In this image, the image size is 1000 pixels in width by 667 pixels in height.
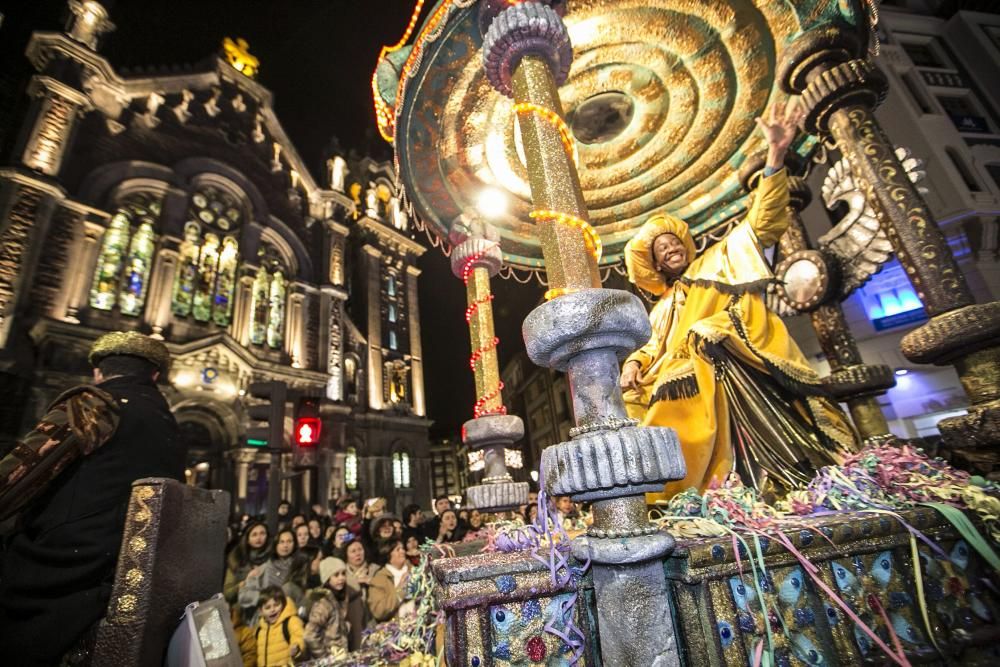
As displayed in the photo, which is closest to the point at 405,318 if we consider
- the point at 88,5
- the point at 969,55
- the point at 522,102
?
the point at 88,5

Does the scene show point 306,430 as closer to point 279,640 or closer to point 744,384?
point 279,640

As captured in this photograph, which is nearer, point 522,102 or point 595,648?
point 595,648

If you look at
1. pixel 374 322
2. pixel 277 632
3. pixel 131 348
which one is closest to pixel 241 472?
pixel 374 322

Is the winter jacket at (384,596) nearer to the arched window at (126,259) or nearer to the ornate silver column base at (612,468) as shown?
the ornate silver column base at (612,468)

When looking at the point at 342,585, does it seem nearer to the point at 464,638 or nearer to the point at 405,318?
the point at 464,638

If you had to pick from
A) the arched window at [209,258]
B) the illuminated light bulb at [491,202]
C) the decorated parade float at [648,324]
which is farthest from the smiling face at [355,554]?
the arched window at [209,258]

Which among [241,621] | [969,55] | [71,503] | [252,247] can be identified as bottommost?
[241,621]

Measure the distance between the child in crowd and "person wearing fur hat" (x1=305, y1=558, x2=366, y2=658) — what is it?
0.14 meters

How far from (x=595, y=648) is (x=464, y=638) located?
23.6 inches

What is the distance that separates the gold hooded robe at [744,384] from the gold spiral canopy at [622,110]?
5.53 ft

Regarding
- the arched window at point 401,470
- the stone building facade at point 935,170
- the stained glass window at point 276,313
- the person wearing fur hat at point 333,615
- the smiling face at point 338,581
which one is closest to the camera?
the person wearing fur hat at point 333,615

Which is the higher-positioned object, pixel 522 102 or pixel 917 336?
pixel 522 102

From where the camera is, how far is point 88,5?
15250 millimetres

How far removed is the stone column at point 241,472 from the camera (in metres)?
14.2
